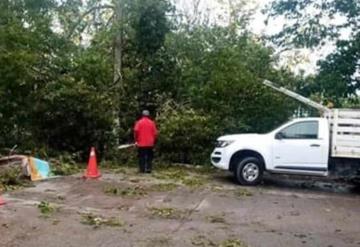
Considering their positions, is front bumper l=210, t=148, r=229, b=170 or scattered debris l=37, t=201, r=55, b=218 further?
front bumper l=210, t=148, r=229, b=170

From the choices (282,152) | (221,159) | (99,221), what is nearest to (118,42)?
Answer: (221,159)

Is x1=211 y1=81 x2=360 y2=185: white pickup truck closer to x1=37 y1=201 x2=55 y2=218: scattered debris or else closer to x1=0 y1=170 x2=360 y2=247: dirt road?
x1=0 y1=170 x2=360 y2=247: dirt road

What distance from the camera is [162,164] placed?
1728 centimetres

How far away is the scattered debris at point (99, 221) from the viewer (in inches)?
337

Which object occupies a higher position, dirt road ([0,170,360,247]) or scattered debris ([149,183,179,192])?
scattered debris ([149,183,179,192])

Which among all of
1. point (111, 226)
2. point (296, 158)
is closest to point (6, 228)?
point (111, 226)

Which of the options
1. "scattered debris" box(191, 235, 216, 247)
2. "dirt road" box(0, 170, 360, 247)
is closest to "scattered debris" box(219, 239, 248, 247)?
"dirt road" box(0, 170, 360, 247)

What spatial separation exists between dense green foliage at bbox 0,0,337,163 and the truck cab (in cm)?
307

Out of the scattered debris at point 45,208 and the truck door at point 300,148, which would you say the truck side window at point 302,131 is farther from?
the scattered debris at point 45,208

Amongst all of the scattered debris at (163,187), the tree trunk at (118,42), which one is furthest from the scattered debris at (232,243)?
the tree trunk at (118,42)

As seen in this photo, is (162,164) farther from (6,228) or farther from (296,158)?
(6,228)

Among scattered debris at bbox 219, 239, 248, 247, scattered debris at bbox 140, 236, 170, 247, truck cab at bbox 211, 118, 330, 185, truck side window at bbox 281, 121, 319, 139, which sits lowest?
scattered debris at bbox 140, 236, 170, 247

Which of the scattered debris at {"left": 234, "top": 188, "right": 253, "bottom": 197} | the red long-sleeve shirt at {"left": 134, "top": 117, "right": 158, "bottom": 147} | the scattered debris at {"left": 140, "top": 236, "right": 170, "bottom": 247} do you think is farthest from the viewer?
the red long-sleeve shirt at {"left": 134, "top": 117, "right": 158, "bottom": 147}

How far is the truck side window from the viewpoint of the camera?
1371cm
